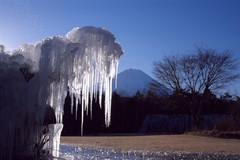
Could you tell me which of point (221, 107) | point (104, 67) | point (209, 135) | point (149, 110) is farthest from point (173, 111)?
point (104, 67)

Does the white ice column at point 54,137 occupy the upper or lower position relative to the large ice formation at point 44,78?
lower

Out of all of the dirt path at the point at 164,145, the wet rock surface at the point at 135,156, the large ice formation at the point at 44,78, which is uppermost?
the large ice formation at the point at 44,78

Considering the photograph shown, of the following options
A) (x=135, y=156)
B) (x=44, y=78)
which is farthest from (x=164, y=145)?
(x=44, y=78)

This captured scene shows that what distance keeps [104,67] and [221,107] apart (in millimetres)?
37215

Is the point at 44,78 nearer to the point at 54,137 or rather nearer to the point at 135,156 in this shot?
the point at 54,137

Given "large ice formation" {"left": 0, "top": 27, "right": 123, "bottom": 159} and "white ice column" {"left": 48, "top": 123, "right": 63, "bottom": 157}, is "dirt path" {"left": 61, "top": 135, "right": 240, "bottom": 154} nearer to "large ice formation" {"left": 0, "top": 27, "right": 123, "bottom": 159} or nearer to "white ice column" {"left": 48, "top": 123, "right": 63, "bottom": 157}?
"white ice column" {"left": 48, "top": 123, "right": 63, "bottom": 157}

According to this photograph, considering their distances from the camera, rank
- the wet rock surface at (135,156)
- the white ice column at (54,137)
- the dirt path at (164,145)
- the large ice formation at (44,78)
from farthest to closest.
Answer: the dirt path at (164,145), the wet rock surface at (135,156), the white ice column at (54,137), the large ice formation at (44,78)

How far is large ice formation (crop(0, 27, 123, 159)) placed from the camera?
819cm

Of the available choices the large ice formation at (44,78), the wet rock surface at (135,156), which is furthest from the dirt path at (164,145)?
the large ice formation at (44,78)

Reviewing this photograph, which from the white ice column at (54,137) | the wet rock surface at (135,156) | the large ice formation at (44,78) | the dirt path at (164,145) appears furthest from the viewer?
the dirt path at (164,145)

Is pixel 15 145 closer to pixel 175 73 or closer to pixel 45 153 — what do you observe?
pixel 45 153

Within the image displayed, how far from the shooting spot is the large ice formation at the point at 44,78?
819cm

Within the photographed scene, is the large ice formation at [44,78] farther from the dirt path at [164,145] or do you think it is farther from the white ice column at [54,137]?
the dirt path at [164,145]

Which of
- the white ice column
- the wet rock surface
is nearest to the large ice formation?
the white ice column
